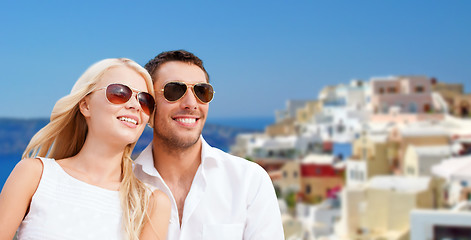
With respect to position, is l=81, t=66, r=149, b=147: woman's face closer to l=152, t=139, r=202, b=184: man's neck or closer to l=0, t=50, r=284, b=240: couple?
l=0, t=50, r=284, b=240: couple

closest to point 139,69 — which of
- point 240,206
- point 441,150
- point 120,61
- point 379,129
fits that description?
point 120,61

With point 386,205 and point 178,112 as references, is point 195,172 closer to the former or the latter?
point 178,112

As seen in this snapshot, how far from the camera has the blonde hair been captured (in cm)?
123

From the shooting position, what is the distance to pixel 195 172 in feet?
4.92

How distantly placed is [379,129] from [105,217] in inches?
1112

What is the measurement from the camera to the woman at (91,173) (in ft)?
3.85

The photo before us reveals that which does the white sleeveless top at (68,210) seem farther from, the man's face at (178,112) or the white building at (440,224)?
the white building at (440,224)

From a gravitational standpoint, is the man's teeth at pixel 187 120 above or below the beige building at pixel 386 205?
above

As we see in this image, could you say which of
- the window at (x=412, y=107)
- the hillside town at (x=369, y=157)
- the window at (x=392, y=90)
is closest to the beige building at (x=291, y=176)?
the hillside town at (x=369, y=157)

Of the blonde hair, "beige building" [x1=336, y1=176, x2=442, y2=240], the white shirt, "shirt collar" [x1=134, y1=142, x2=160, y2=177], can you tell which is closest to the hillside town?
"beige building" [x1=336, y1=176, x2=442, y2=240]

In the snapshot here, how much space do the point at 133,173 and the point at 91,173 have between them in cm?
10

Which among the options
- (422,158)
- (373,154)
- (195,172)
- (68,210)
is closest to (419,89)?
(373,154)

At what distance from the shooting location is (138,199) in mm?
1239

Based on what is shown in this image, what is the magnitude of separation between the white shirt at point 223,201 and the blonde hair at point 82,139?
0.15 meters
